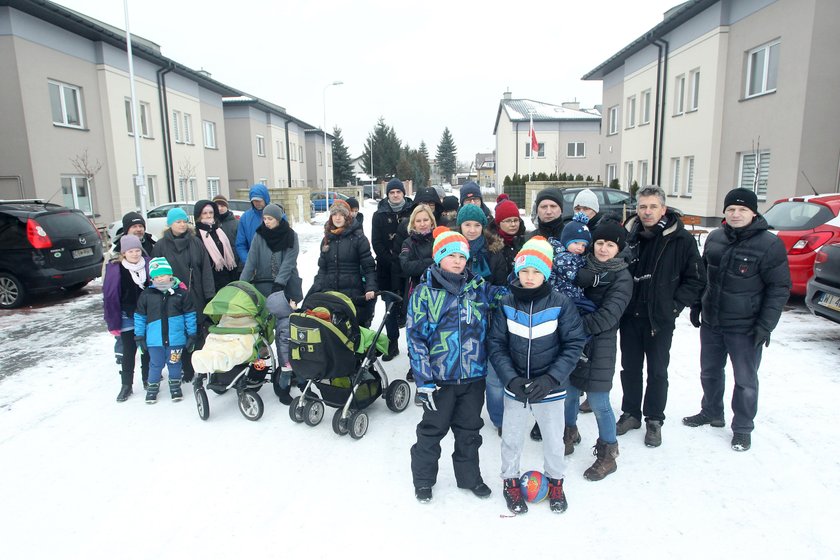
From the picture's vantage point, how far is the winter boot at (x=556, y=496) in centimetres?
328

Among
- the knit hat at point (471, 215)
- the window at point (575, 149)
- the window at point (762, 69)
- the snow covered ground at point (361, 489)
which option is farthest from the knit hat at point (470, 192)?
the window at point (575, 149)

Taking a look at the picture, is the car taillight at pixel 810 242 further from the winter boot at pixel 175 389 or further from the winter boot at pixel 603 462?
the winter boot at pixel 175 389

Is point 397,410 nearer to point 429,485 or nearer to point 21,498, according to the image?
point 429,485

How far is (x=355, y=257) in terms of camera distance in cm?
515

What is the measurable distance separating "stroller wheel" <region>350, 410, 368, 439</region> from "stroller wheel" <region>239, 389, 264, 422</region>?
0.96 m

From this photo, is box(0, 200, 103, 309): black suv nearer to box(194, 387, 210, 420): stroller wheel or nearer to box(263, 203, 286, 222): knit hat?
box(263, 203, 286, 222): knit hat

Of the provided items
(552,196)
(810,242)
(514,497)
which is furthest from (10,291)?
(810,242)

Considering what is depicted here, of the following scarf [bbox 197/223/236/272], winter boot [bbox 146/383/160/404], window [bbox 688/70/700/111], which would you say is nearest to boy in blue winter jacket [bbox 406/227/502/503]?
winter boot [bbox 146/383/160/404]

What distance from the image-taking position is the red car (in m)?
7.37

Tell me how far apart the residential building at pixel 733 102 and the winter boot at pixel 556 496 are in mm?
13959

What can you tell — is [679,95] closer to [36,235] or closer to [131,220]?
[131,220]

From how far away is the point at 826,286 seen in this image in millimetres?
5965

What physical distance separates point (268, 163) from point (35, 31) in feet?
68.2

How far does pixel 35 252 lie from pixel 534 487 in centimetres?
922
